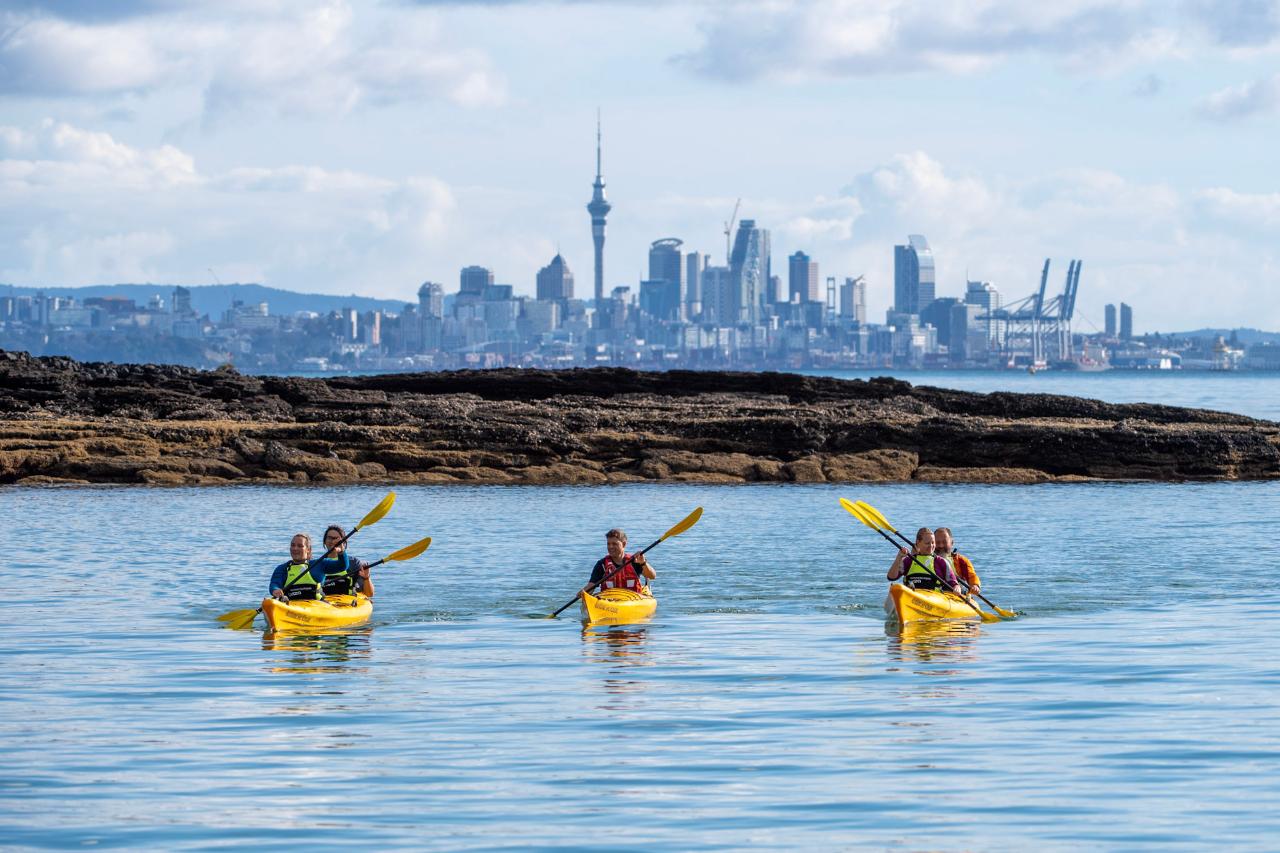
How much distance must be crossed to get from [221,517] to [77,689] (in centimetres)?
2082

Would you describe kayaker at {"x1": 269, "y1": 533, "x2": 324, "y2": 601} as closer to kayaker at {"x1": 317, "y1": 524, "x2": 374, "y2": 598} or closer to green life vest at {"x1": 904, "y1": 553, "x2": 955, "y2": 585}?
kayaker at {"x1": 317, "y1": 524, "x2": 374, "y2": 598}

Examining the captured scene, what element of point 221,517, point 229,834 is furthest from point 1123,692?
point 221,517

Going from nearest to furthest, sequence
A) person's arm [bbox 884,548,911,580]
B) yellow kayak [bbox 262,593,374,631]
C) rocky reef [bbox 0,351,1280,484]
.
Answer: yellow kayak [bbox 262,593,374,631]
person's arm [bbox 884,548,911,580]
rocky reef [bbox 0,351,1280,484]

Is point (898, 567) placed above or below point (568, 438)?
below

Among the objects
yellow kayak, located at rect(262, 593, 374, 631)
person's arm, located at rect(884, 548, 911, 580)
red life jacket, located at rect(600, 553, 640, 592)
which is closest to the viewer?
yellow kayak, located at rect(262, 593, 374, 631)

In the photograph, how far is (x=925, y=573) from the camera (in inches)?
914

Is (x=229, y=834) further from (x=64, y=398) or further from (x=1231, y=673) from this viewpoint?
(x=64, y=398)

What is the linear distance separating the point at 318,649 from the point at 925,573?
7713mm

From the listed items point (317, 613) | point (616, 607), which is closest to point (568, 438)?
point (616, 607)

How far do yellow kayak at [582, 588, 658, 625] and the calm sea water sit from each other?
32 cm

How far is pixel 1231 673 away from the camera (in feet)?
60.4

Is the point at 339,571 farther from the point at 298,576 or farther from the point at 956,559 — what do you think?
the point at 956,559

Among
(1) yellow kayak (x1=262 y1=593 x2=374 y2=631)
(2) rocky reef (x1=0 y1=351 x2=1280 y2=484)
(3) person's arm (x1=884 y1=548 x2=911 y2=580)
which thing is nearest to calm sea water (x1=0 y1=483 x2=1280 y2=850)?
(1) yellow kayak (x1=262 y1=593 x2=374 y2=631)

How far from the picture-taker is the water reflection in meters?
Answer: 19.4
